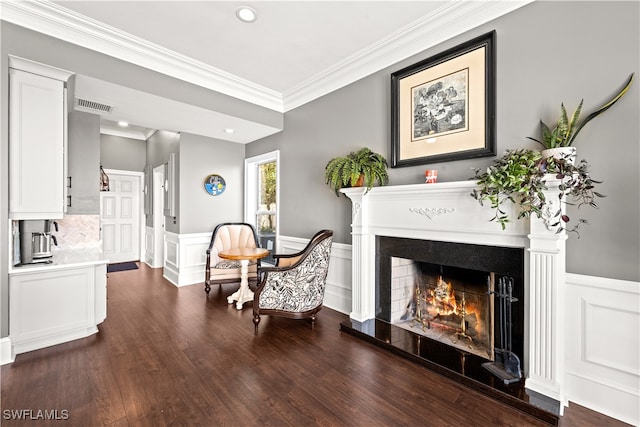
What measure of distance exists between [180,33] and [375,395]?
11.3 ft

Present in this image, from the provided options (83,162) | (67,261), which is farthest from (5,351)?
(83,162)

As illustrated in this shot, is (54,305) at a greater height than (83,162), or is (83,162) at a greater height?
(83,162)

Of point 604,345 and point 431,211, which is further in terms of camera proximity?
point 431,211

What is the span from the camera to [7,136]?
230 cm

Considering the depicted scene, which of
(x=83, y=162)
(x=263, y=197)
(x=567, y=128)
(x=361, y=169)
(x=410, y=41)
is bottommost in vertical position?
(x=263, y=197)

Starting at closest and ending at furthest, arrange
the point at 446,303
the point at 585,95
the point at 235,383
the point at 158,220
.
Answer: the point at 585,95, the point at 235,383, the point at 446,303, the point at 158,220

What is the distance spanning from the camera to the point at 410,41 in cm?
269

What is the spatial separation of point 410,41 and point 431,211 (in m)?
1.64

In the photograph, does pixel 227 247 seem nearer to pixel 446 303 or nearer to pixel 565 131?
pixel 446 303

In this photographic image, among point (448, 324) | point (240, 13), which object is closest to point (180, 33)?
point (240, 13)

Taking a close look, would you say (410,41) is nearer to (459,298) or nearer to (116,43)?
(459,298)

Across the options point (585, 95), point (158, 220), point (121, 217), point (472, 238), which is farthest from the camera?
point (121, 217)

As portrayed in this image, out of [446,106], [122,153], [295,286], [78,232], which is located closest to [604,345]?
[446,106]

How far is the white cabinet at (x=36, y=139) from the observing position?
233 cm
